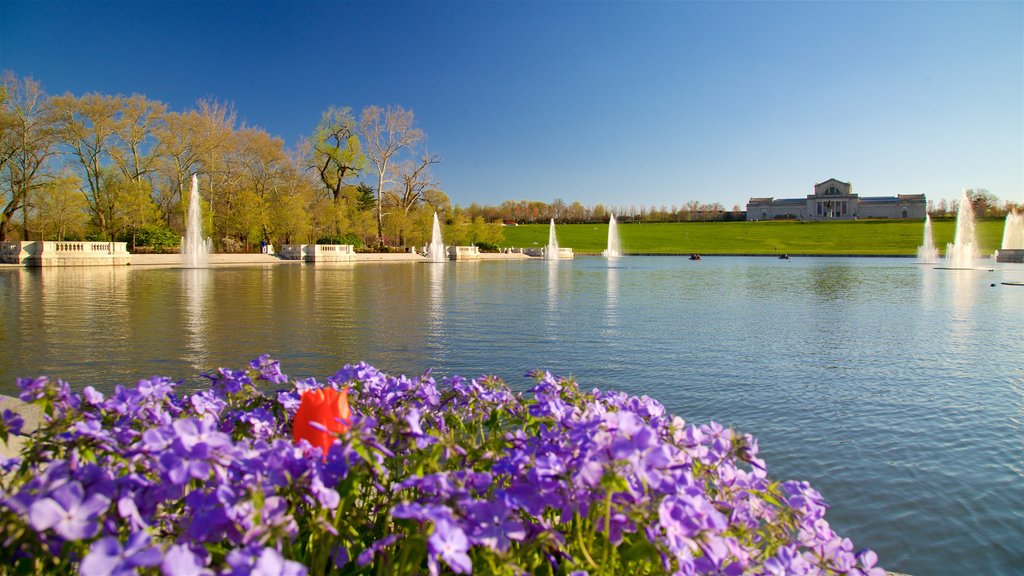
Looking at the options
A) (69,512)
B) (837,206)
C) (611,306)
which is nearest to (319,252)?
(611,306)

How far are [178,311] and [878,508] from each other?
Result: 46.4 ft

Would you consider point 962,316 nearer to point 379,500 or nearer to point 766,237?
point 379,500

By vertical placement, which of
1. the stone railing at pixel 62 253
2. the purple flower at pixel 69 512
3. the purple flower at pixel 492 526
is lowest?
the purple flower at pixel 492 526

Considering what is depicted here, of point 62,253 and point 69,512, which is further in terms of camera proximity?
point 62,253

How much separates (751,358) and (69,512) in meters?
8.96

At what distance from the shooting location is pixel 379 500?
6.97 ft

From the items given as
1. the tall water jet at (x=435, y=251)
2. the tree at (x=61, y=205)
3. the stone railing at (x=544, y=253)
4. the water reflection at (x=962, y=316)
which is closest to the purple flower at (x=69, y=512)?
the water reflection at (x=962, y=316)

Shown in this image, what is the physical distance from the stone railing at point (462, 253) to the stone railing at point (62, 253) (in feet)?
94.2

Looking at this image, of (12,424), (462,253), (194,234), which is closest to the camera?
(12,424)

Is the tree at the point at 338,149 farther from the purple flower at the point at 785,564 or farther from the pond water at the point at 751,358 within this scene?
the purple flower at the point at 785,564

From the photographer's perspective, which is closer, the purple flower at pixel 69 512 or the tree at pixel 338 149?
the purple flower at pixel 69 512

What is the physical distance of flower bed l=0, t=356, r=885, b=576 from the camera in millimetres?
1293

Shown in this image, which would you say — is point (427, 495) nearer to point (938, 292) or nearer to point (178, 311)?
point (178, 311)

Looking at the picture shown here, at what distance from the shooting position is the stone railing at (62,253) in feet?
107
